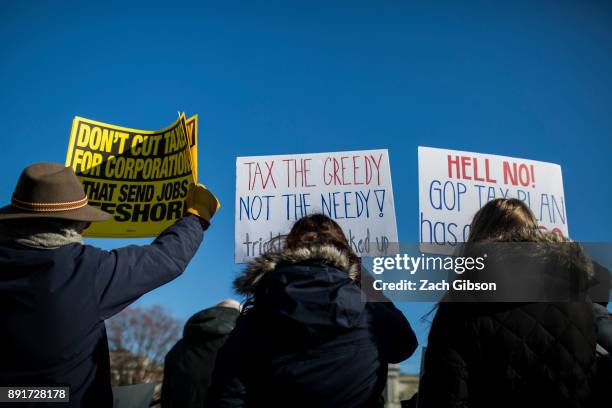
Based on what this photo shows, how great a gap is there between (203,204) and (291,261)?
881mm

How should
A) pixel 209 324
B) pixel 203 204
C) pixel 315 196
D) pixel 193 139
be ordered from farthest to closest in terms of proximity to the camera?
pixel 315 196 → pixel 193 139 → pixel 209 324 → pixel 203 204

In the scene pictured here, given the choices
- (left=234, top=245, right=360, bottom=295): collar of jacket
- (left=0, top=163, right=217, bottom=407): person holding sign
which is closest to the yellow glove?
(left=0, top=163, right=217, bottom=407): person holding sign

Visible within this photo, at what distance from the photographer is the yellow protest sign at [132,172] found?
4.29 metres

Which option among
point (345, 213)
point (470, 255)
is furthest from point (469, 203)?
point (470, 255)

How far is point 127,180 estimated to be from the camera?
15.0 ft

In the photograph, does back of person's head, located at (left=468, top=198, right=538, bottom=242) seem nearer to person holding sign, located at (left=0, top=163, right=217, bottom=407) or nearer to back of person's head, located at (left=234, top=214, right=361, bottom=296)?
back of person's head, located at (left=234, top=214, right=361, bottom=296)

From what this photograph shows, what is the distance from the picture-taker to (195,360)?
3.81 metres

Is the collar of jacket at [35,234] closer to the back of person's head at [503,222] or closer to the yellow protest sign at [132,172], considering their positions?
the yellow protest sign at [132,172]

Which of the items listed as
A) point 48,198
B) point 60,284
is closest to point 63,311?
point 60,284

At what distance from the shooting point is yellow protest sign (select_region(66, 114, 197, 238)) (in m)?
4.29

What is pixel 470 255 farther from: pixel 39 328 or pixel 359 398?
pixel 39 328

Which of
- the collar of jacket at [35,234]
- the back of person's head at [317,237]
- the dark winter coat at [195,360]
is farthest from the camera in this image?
the dark winter coat at [195,360]

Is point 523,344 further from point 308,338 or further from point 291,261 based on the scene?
point 291,261

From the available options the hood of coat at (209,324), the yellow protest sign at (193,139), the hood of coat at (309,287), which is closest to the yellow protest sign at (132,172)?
the yellow protest sign at (193,139)
